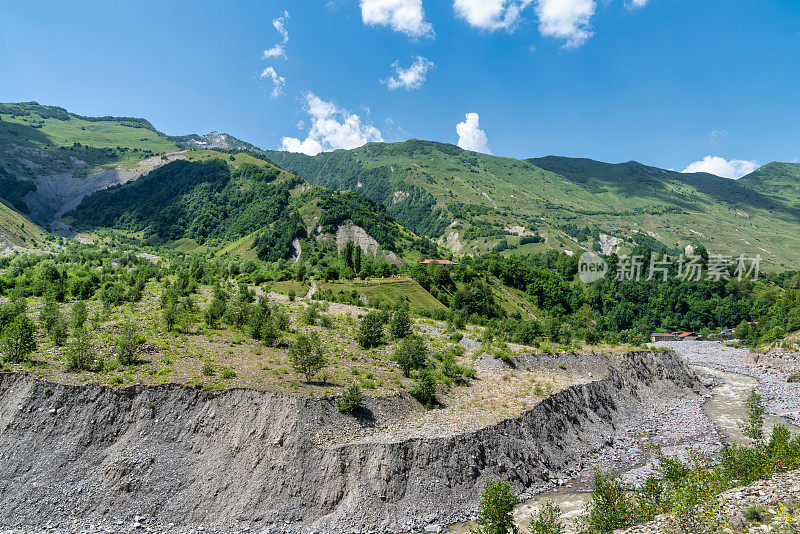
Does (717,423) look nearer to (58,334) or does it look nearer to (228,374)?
(228,374)

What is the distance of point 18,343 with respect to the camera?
99.2 feet

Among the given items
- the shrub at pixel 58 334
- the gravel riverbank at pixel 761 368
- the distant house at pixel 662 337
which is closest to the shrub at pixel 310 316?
the shrub at pixel 58 334

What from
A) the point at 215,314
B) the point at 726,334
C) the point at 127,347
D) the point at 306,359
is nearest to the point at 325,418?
the point at 306,359

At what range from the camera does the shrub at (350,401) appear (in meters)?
30.1

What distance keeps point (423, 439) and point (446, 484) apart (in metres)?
3.28

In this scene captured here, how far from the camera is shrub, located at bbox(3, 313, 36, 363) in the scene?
29.4m

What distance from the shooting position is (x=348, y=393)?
30.5 meters

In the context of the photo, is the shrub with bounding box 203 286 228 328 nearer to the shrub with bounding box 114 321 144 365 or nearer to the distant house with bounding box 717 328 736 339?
the shrub with bounding box 114 321 144 365

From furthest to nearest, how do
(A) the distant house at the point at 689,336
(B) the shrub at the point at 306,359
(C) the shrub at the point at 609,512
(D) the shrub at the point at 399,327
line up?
(A) the distant house at the point at 689,336
(D) the shrub at the point at 399,327
(B) the shrub at the point at 306,359
(C) the shrub at the point at 609,512

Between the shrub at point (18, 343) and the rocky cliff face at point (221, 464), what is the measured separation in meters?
2.58

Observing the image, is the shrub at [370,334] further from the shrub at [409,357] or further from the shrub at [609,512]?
the shrub at [609,512]

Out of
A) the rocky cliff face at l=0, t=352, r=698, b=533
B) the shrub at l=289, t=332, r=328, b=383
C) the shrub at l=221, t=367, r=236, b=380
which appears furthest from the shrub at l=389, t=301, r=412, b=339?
the shrub at l=221, t=367, r=236, b=380

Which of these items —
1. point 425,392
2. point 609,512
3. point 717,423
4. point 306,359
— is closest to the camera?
point 609,512

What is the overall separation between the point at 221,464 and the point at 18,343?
1895cm
